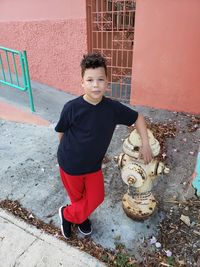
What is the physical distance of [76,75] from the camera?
199 inches

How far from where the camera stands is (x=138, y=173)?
209 centimetres

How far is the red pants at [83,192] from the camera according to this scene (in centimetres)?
204

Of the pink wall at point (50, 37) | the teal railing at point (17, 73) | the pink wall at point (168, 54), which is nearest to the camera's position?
the pink wall at point (168, 54)

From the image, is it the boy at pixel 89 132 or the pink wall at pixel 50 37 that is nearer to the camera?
the boy at pixel 89 132

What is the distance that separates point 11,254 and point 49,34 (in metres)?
3.97

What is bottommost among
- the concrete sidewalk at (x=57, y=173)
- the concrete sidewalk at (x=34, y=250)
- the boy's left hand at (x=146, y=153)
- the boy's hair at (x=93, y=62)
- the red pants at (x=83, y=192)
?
the concrete sidewalk at (x=34, y=250)

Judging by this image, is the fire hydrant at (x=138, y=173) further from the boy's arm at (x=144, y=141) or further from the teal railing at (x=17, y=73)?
the teal railing at (x=17, y=73)

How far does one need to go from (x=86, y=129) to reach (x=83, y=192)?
2.00ft

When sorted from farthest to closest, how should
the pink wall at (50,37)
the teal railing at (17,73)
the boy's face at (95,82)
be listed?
the pink wall at (50,37) < the teal railing at (17,73) < the boy's face at (95,82)

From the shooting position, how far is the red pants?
204cm

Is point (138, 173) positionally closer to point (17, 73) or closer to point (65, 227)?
point (65, 227)

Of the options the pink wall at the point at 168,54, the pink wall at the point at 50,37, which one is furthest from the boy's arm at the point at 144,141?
the pink wall at the point at 50,37

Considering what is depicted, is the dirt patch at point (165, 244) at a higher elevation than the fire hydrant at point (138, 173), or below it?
below

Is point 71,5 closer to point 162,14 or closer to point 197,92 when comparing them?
point 162,14
